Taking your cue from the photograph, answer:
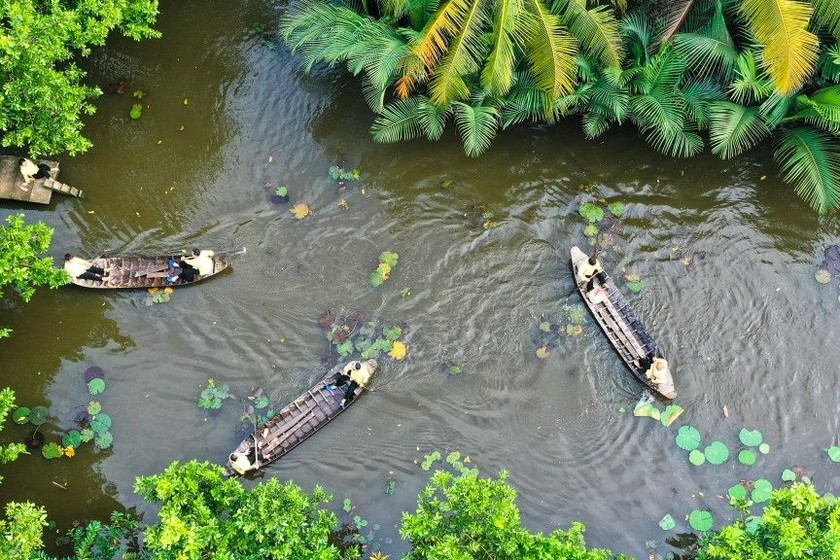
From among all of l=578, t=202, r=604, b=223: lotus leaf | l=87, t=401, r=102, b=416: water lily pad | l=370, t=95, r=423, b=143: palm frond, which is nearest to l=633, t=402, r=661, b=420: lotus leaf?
l=578, t=202, r=604, b=223: lotus leaf

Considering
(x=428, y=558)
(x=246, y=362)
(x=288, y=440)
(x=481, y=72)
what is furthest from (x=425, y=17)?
A: (x=428, y=558)

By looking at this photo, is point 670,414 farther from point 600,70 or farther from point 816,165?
point 600,70

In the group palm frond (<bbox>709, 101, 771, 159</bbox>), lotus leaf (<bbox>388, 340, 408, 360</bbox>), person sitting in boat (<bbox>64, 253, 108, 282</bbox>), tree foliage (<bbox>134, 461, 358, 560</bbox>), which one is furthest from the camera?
lotus leaf (<bbox>388, 340, 408, 360</bbox>)

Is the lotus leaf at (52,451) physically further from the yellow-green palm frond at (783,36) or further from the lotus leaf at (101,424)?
the yellow-green palm frond at (783,36)

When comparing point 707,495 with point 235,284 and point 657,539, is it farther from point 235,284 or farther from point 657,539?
point 235,284

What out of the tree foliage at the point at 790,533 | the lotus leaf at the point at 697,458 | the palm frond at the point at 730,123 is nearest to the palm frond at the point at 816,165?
the palm frond at the point at 730,123

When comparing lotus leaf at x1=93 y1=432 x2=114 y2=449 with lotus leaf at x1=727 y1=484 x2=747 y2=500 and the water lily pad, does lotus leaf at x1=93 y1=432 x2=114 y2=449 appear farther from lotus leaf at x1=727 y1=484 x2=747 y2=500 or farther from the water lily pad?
lotus leaf at x1=727 y1=484 x2=747 y2=500
